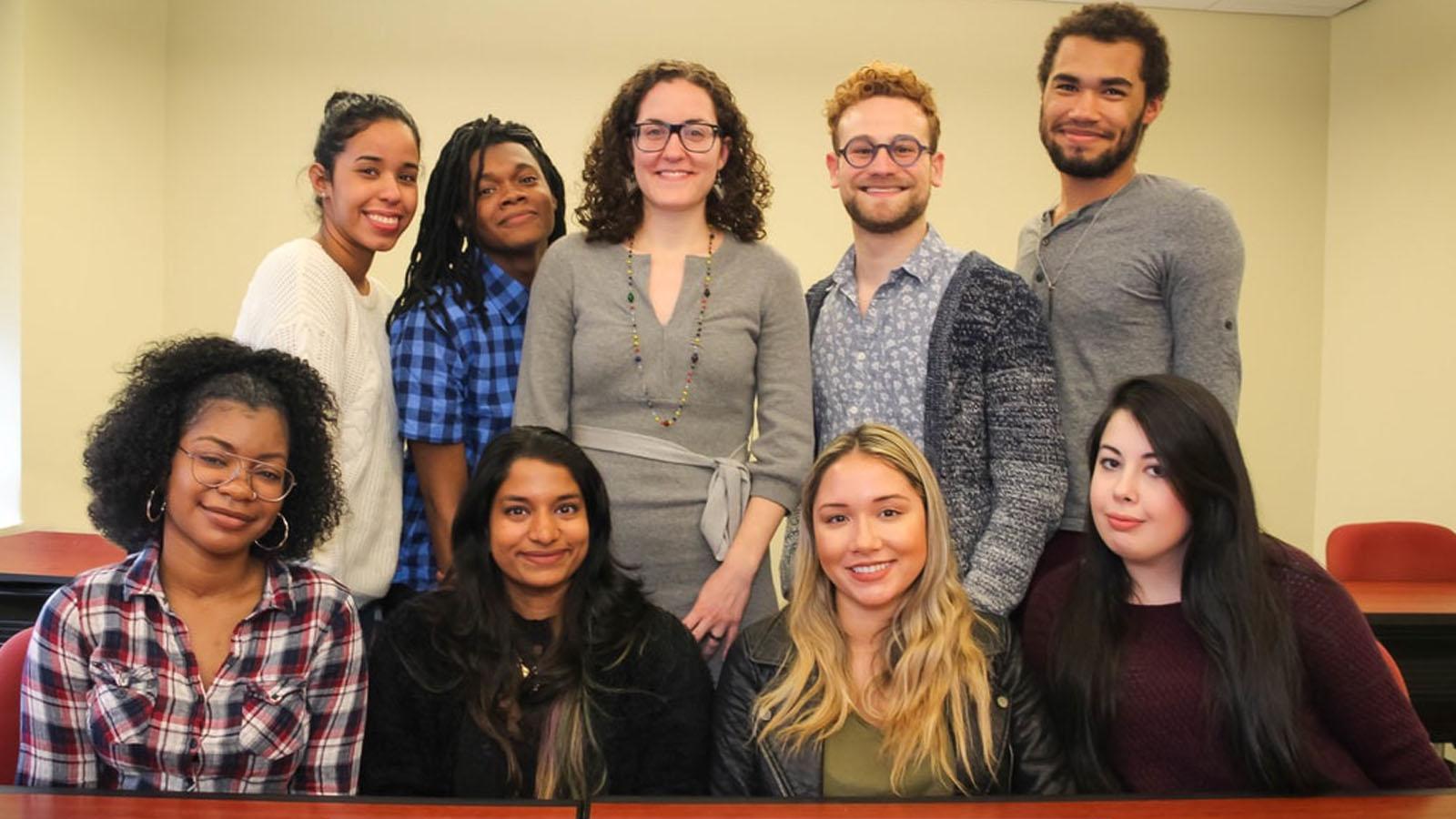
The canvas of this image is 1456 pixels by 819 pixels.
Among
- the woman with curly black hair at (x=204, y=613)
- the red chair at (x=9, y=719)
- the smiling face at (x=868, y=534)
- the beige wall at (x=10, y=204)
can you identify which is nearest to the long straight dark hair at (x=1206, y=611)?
the smiling face at (x=868, y=534)

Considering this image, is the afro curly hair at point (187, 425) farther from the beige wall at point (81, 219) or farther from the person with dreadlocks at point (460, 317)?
the beige wall at point (81, 219)

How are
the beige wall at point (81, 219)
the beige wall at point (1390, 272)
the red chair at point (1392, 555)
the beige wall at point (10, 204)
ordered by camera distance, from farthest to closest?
the beige wall at point (1390, 272) → the beige wall at point (81, 219) → the beige wall at point (10, 204) → the red chair at point (1392, 555)

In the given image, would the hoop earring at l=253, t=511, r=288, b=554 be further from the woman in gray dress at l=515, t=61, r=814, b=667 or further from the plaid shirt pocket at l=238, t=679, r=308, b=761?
the woman in gray dress at l=515, t=61, r=814, b=667

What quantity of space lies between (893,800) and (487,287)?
4.70ft

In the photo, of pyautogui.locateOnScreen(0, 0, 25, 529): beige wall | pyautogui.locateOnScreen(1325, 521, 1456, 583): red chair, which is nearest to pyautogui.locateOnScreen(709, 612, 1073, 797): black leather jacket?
pyautogui.locateOnScreen(1325, 521, 1456, 583): red chair

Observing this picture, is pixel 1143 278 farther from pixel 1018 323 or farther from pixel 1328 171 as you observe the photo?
pixel 1328 171

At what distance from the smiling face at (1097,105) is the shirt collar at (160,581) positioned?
165 cm

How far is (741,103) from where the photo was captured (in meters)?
5.60

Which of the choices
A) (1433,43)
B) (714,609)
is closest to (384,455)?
(714,609)

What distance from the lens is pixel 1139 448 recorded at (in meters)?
1.92

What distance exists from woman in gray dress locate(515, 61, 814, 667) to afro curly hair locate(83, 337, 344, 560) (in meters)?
0.37

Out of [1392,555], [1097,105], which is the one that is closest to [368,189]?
[1097,105]

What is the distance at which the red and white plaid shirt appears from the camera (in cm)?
175

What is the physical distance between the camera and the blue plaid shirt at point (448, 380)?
7.80 ft
